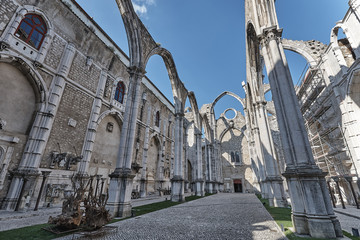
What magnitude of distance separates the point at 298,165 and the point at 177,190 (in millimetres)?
8026

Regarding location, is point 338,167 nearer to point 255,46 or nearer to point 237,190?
point 255,46

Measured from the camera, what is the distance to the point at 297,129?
463 centimetres

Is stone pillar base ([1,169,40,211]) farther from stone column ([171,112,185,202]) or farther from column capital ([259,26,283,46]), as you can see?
column capital ([259,26,283,46])

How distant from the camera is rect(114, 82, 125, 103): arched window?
14.9 metres

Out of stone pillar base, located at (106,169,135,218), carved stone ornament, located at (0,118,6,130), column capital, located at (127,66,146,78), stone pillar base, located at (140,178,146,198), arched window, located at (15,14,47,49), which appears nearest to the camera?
stone pillar base, located at (106,169,135,218)

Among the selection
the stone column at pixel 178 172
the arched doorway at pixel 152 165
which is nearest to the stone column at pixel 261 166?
the stone column at pixel 178 172

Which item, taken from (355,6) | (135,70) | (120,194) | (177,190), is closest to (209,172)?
(177,190)

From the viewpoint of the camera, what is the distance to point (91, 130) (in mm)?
11617

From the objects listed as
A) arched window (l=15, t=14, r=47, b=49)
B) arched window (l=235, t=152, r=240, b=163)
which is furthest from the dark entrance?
arched window (l=15, t=14, r=47, b=49)

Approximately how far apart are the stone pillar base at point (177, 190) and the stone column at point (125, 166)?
4.81 m

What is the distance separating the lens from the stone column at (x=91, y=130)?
35.2 ft

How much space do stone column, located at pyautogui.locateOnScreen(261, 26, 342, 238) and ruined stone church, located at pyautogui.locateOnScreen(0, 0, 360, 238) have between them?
0.02m

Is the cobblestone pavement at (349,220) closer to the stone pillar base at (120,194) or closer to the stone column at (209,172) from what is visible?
the stone pillar base at (120,194)

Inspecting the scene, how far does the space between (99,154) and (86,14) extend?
10478 millimetres
